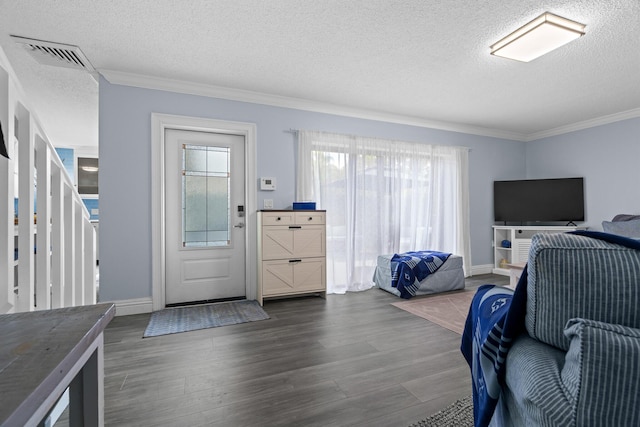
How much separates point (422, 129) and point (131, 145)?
4.05 meters

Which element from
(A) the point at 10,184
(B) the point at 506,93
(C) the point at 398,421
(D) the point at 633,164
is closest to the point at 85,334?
(A) the point at 10,184

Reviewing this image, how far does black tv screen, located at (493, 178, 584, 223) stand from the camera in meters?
4.97

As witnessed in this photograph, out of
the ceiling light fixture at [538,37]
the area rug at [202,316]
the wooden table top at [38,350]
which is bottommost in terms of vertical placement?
the area rug at [202,316]

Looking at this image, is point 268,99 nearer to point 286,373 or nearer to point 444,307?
point 286,373

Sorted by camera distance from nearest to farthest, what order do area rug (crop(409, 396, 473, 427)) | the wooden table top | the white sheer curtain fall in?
the wooden table top → area rug (crop(409, 396, 473, 427)) → the white sheer curtain

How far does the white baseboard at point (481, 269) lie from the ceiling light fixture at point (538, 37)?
11.5 feet

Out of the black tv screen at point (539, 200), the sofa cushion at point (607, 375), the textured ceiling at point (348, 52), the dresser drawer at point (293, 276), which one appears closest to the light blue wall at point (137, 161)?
the textured ceiling at point (348, 52)

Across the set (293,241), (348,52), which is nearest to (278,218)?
(293,241)

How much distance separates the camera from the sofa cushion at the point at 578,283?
0.68 metres

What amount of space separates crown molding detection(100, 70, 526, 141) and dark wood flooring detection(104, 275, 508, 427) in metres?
2.51

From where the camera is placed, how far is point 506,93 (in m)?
3.83

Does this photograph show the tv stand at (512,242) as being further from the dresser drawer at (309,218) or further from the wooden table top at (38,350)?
the wooden table top at (38,350)

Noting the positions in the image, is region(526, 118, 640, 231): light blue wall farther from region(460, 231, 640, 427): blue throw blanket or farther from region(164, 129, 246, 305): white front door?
region(164, 129, 246, 305): white front door

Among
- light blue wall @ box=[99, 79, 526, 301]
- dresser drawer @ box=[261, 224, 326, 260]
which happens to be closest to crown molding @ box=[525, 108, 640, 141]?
light blue wall @ box=[99, 79, 526, 301]
